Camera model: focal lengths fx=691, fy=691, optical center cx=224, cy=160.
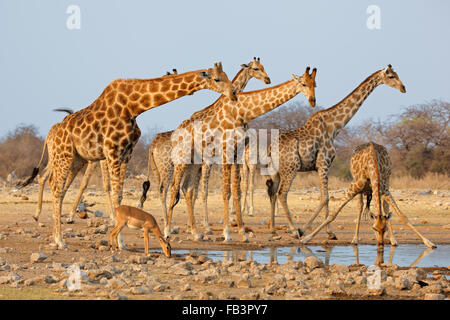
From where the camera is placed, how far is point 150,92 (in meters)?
10.2

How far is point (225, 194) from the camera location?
1155cm

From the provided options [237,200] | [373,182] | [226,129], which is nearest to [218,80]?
[226,129]

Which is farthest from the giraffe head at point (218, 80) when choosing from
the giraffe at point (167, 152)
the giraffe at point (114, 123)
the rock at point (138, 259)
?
the rock at point (138, 259)

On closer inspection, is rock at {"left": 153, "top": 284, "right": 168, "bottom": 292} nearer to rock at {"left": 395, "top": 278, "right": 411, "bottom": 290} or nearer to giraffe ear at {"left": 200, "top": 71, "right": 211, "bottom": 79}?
rock at {"left": 395, "top": 278, "right": 411, "bottom": 290}

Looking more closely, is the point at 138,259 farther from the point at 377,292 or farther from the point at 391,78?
the point at 391,78

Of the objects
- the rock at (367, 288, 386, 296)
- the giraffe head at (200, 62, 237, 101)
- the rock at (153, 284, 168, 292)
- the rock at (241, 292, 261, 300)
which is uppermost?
the giraffe head at (200, 62, 237, 101)

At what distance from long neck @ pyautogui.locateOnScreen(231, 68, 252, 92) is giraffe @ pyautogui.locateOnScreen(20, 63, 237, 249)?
2.84 m

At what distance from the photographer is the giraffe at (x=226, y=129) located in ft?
38.0

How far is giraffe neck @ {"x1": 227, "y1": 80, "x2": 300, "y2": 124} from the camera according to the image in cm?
1189

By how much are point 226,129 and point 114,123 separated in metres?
2.38

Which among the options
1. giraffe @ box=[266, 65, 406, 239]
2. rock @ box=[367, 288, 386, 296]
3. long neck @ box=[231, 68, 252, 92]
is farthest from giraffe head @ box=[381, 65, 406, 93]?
rock @ box=[367, 288, 386, 296]
